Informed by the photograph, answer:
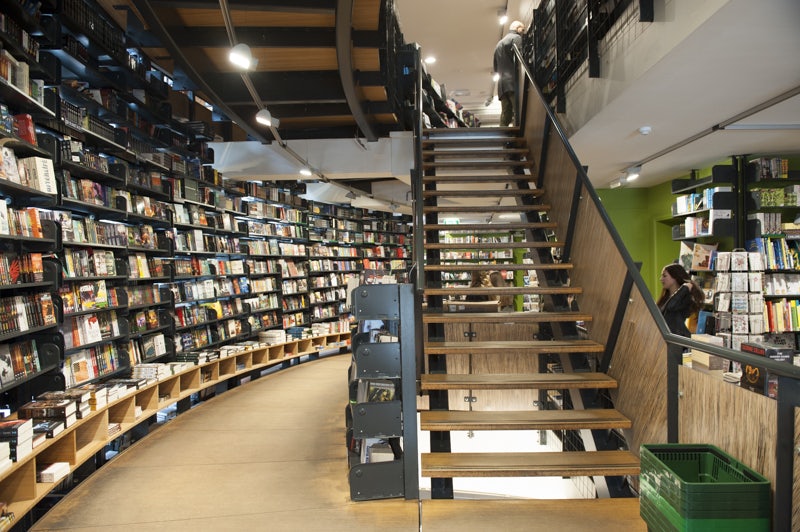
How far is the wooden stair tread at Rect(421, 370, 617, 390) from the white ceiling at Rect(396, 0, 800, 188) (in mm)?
2072

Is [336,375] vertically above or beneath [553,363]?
beneath

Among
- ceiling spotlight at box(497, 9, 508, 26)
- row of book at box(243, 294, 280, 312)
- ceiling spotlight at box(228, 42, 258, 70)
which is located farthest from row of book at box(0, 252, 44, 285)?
ceiling spotlight at box(497, 9, 508, 26)

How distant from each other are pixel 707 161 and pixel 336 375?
5.69 meters

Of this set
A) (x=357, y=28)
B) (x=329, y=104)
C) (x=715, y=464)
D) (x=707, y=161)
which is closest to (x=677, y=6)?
(x=715, y=464)

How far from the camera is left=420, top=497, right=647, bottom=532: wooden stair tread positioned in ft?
9.25

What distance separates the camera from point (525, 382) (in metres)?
3.64

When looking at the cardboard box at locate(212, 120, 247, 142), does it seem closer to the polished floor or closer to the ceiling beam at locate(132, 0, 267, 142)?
the ceiling beam at locate(132, 0, 267, 142)

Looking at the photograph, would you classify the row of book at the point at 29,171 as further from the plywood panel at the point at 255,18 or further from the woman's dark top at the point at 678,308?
the woman's dark top at the point at 678,308

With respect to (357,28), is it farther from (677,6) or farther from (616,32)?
(677,6)

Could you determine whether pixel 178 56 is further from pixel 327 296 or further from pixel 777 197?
pixel 327 296

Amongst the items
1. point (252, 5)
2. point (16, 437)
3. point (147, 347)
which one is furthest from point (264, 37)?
point (16, 437)

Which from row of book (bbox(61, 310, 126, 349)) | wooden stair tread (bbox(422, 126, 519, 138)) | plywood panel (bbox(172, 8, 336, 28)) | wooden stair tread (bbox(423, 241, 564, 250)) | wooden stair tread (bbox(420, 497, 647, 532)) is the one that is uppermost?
plywood panel (bbox(172, 8, 336, 28))

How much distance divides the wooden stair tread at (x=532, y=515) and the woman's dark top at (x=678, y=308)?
2.14 meters

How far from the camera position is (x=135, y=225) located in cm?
549
